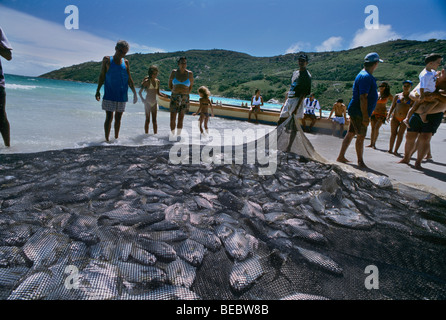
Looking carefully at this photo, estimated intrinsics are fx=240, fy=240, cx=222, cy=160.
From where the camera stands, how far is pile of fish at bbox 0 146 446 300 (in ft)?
4.84

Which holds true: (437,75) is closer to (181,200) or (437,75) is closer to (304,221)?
(304,221)

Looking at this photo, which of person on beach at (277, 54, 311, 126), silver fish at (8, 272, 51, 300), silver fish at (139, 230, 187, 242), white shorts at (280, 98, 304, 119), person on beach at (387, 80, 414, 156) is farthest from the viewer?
→ person on beach at (387, 80, 414, 156)

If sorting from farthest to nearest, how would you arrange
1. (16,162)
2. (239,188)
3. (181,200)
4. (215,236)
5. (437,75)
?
(437,75) → (16,162) → (239,188) → (181,200) → (215,236)

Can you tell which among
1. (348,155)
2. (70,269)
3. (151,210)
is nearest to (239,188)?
(151,210)

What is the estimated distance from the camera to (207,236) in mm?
1969

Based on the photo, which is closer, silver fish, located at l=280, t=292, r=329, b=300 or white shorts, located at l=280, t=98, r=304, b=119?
silver fish, located at l=280, t=292, r=329, b=300

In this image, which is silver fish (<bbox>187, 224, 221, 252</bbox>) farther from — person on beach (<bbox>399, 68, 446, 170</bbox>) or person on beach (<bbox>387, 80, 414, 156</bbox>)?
person on beach (<bbox>387, 80, 414, 156</bbox>)

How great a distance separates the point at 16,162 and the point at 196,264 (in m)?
3.37

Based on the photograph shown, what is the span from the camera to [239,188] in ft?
10.3

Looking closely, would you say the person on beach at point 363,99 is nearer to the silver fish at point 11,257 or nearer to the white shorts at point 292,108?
the white shorts at point 292,108

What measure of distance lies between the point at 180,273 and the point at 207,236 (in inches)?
17.5

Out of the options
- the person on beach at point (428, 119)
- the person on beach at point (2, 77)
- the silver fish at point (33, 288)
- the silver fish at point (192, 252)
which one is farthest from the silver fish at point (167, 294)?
the person on beach at point (428, 119)

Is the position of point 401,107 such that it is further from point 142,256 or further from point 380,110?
point 142,256

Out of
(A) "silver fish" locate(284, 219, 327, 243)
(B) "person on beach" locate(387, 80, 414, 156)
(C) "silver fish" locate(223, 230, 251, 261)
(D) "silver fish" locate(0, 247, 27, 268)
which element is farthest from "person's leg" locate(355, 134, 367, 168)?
(D) "silver fish" locate(0, 247, 27, 268)
